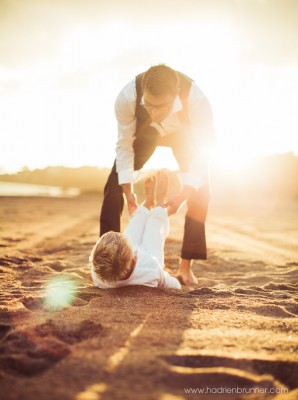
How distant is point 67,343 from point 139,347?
1.09 feet

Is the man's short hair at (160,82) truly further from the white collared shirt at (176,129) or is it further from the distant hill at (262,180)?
the distant hill at (262,180)

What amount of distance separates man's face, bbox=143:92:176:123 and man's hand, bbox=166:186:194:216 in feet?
2.29

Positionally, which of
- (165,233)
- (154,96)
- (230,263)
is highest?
(154,96)

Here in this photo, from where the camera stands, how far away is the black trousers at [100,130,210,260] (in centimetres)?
350

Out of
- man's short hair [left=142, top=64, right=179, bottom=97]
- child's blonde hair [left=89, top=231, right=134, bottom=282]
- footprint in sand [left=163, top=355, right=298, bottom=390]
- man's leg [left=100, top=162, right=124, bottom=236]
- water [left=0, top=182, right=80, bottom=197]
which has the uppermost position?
man's short hair [left=142, top=64, right=179, bottom=97]

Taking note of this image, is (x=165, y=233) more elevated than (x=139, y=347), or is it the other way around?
(x=165, y=233)

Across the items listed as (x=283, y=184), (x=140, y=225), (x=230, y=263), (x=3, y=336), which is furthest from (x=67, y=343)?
(x=283, y=184)

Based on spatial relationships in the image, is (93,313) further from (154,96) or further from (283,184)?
(283,184)

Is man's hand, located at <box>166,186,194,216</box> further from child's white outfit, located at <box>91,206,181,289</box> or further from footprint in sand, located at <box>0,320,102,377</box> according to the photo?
footprint in sand, located at <box>0,320,102,377</box>

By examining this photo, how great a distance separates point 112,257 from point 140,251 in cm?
46

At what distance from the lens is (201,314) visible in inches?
85.1

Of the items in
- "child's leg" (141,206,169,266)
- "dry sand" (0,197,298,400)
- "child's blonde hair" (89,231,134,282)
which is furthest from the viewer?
"child's leg" (141,206,169,266)

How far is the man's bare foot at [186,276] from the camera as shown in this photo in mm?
3383

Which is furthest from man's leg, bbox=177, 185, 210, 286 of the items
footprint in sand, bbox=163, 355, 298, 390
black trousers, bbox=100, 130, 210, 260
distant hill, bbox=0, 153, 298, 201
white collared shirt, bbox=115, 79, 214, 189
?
distant hill, bbox=0, 153, 298, 201
